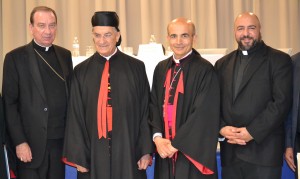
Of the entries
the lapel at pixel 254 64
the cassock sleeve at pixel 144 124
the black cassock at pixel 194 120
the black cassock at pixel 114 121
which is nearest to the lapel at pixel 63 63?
the black cassock at pixel 114 121

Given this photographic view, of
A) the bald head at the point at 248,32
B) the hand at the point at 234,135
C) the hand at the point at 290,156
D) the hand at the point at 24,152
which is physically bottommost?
the hand at the point at 290,156

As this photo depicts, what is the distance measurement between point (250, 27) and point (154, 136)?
1122 mm

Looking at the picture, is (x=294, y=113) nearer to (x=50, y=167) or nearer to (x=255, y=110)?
(x=255, y=110)

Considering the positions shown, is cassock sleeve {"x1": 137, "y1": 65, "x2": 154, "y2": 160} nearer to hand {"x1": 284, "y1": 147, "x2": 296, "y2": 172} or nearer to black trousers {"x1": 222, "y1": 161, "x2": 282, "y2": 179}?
black trousers {"x1": 222, "y1": 161, "x2": 282, "y2": 179}

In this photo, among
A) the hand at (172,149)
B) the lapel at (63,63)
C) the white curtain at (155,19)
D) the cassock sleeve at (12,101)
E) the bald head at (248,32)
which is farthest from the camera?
the white curtain at (155,19)

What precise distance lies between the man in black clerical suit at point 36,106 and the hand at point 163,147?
2.56 ft

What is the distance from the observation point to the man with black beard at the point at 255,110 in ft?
11.4

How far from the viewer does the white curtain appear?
29.5ft

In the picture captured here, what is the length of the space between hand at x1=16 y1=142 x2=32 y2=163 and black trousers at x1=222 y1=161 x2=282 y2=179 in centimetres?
151

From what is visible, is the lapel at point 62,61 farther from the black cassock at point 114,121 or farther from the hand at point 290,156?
the hand at point 290,156

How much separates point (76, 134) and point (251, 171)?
4.29 ft

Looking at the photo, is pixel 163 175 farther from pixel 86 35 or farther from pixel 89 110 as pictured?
pixel 86 35

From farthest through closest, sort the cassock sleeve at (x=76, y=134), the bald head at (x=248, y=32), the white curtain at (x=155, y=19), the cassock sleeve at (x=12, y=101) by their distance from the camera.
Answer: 1. the white curtain at (x=155, y=19)
2. the bald head at (x=248, y=32)
3. the cassock sleeve at (x=12, y=101)
4. the cassock sleeve at (x=76, y=134)

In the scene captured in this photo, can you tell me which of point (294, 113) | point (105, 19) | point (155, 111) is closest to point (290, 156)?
point (294, 113)
